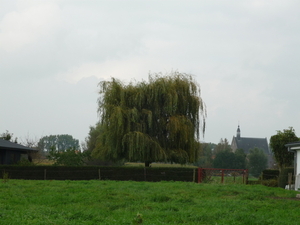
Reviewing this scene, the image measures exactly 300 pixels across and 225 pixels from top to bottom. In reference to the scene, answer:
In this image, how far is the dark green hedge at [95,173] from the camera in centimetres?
2723

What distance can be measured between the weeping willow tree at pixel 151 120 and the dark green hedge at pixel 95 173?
187cm

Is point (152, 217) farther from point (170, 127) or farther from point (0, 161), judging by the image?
point (0, 161)

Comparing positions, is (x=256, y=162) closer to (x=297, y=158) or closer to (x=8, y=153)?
(x=8, y=153)

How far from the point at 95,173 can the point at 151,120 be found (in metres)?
5.67

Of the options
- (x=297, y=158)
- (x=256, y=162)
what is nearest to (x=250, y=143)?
(x=256, y=162)

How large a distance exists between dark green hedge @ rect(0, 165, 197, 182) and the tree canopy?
795 centimetres

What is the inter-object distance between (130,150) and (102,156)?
3.29 m

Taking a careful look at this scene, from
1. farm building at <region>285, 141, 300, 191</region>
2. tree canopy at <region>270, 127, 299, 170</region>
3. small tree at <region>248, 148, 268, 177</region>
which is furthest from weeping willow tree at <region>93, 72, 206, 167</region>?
small tree at <region>248, 148, 268, 177</region>

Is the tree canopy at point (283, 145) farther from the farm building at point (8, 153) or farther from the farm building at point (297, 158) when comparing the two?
the farm building at point (8, 153)

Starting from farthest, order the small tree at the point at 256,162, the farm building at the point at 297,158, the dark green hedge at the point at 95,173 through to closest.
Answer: the small tree at the point at 256,162 → the dark green hedge at the point at 95,173 → the farm building at the point at 297,158

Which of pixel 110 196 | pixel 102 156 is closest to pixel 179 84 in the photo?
pixel 102 156

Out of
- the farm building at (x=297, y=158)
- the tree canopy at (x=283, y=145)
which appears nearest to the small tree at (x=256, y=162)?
the tree canopy at (x=283, y=145)

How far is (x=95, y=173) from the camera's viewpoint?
27.4m

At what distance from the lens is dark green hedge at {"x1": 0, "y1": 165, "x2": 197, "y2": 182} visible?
27.2m
